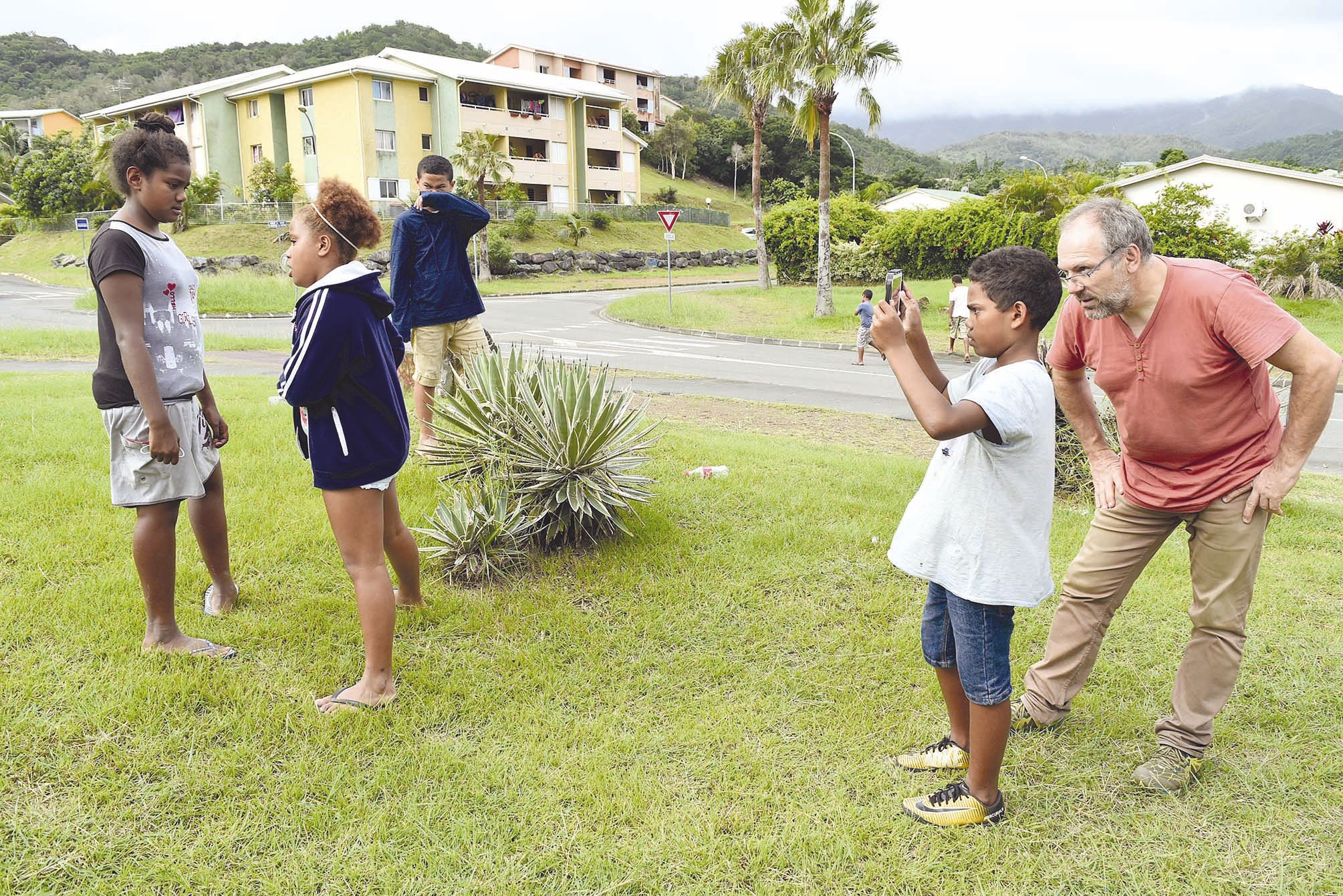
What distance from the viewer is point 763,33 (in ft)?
81.0

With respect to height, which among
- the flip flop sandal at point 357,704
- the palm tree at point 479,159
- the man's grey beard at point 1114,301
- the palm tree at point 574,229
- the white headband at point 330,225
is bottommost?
the flip flop sandal at point 357,704

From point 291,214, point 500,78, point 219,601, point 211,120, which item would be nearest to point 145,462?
point 219,601

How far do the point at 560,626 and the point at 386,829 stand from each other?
1.53m

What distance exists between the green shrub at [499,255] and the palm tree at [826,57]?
18.4 meters

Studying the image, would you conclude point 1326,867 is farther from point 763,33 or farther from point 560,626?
point 763,33

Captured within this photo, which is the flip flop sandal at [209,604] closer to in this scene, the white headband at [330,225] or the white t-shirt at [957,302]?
the white headband at [330,225]

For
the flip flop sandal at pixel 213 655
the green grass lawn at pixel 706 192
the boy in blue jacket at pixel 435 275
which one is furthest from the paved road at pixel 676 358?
the green grass lawn at pixel 706 192

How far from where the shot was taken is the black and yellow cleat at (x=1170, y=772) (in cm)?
316

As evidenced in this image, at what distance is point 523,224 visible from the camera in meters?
44.0

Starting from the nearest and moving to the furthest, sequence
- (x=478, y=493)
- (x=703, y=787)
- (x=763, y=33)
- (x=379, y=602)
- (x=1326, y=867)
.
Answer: (x=1326, y=867), (x=703, y=787), (x=379, y=602), (x=478, y=493), (x=763, y=33)

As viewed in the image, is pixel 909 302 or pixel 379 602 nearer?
pixel 909 302

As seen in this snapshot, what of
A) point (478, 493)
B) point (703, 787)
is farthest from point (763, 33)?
point (703, 787)

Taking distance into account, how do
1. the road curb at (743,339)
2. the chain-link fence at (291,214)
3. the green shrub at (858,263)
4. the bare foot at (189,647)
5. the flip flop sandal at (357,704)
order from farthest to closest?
the chain-link fence at (291,214), the green shrub at (858,263), the road curb at (743,339), the bare foot at (189,647), the flip flop sandal at (357,704)

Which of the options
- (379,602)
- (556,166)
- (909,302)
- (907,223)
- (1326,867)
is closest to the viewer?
(909,302)
